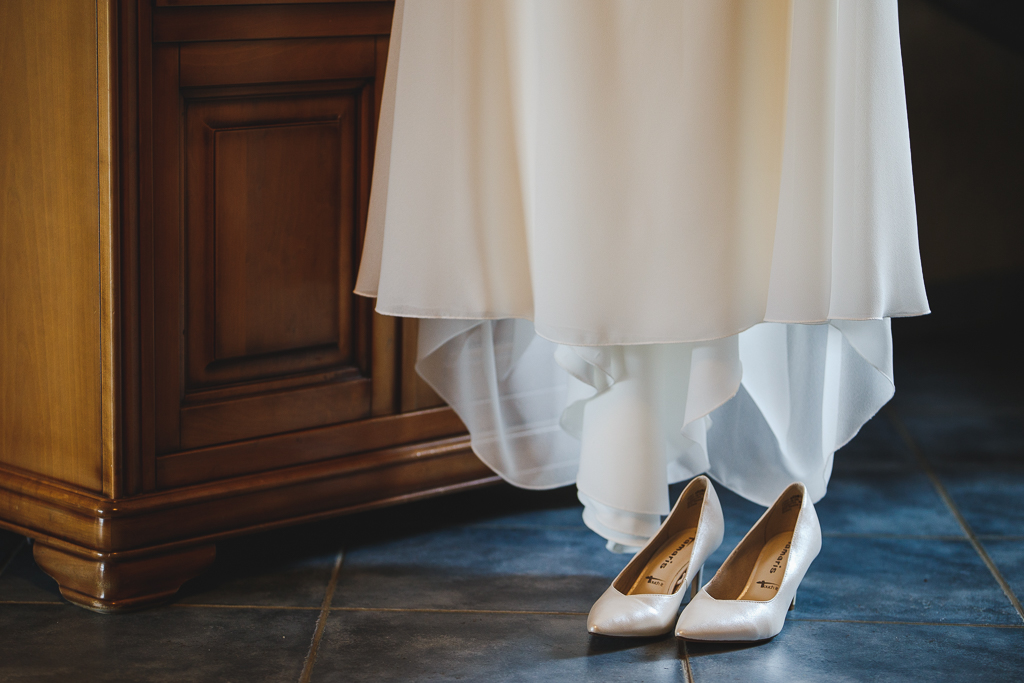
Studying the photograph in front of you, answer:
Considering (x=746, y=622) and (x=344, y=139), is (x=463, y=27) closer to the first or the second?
(x=344, y=139)

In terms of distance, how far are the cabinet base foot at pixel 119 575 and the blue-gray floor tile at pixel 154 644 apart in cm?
2

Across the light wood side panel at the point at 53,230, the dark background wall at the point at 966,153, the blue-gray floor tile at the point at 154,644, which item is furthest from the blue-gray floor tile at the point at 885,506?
the dark background wall at the point at 966,153

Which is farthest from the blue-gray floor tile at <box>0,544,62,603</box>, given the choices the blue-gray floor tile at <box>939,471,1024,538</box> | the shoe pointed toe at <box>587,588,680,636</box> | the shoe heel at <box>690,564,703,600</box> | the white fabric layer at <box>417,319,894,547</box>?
the blue-gray floor tile at <box>939,471,1024,538</box>

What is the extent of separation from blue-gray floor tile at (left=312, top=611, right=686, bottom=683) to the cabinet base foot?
0.19 meters

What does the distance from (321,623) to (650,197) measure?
1.94ft

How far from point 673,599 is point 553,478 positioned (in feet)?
0.82

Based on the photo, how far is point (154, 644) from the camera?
1.12 m

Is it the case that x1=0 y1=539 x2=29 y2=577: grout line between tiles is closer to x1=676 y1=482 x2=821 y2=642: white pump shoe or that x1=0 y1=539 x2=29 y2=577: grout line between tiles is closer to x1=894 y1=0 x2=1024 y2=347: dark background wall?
x1=676 y1=482 x2=821 y2=642: white pump shoe

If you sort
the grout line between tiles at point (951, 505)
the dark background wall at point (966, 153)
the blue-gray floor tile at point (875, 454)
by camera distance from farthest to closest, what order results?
the dark background wall at point (966, 153) < the blue-gray floor tile at point (875, 454) < the grout line between tiles at point (951, 505)

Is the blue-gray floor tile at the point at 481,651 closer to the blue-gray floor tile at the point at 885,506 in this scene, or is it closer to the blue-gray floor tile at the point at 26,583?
the blue-gray floor tile at the point at 26,583

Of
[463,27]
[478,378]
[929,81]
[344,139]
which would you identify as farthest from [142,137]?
[929,81]

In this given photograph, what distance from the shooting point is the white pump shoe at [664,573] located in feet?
3.70

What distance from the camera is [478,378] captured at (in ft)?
4.24

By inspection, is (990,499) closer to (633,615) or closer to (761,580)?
(761,580)
